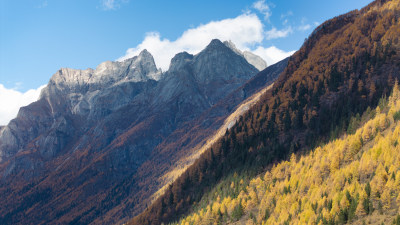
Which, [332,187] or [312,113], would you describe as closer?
[332,187]

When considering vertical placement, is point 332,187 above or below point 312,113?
below

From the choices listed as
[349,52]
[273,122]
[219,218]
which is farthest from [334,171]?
[349,52]

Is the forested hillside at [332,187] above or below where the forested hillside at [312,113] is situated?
below

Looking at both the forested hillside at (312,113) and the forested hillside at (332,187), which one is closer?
the forested hillside at (332,187)

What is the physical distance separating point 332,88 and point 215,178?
86.6 m

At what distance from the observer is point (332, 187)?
103m

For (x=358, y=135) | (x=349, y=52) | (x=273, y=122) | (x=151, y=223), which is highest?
(x=349, y=52)

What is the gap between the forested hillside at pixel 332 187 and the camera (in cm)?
8650

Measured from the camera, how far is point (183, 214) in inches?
6673

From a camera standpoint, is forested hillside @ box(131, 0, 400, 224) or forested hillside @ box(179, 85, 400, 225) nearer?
forested hillside @ box(179, 85, 400, 225)

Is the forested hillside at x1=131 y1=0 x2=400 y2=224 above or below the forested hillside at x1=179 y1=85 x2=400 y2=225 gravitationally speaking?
above

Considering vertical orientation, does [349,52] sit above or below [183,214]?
above

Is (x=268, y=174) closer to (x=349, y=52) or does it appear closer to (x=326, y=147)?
(x=326, y=147)

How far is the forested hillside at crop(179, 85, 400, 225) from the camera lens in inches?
3406
